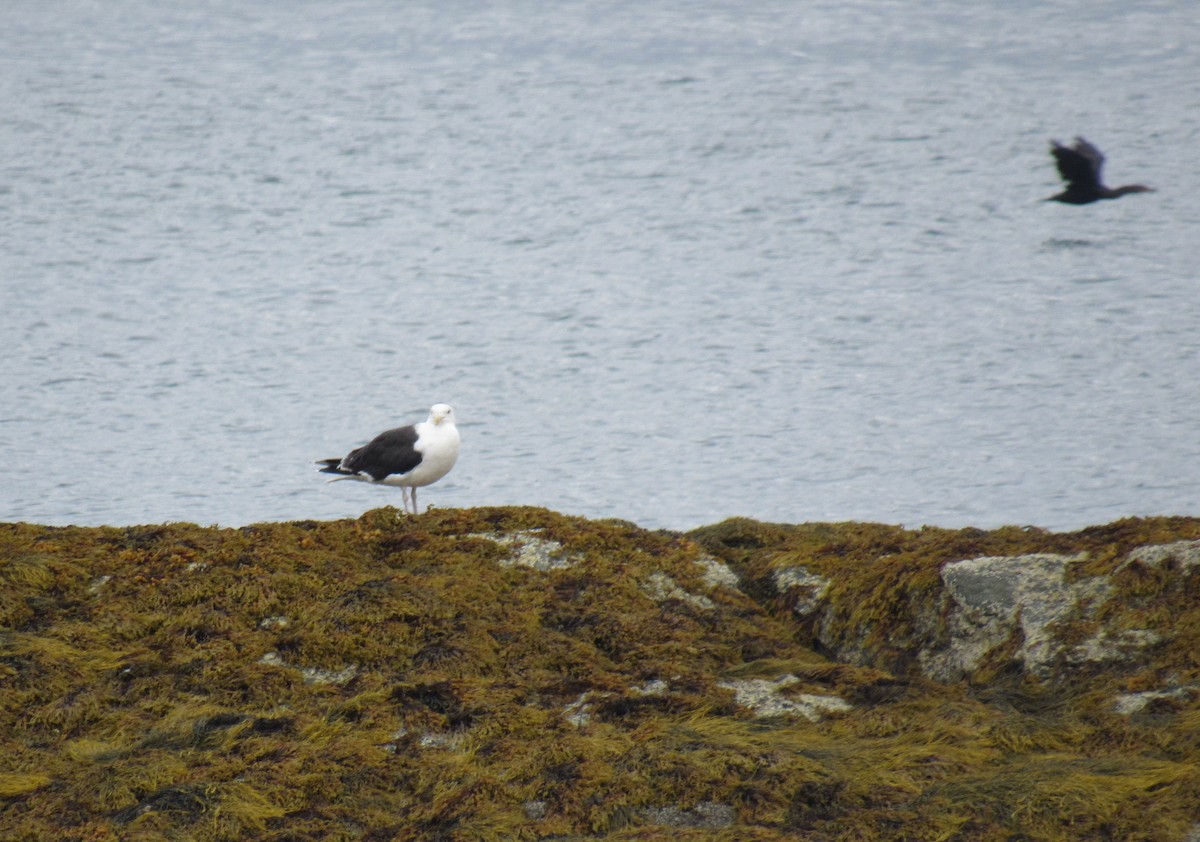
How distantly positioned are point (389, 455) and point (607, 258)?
38.7 ft

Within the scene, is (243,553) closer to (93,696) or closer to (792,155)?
(93,696)

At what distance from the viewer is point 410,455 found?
7.92 metres

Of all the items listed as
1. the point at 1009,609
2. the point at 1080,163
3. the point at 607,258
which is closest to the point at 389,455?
the point at 1009,609

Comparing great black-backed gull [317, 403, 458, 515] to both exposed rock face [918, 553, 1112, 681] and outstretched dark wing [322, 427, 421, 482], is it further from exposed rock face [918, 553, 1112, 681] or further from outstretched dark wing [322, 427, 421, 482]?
exposed rock face [918, 553, 1112, 681]

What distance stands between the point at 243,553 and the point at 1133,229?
57.1 ft


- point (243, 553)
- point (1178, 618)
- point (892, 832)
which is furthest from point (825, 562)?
point (243, 553)

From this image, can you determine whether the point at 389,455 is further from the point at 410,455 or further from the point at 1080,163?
the point at 1080,163

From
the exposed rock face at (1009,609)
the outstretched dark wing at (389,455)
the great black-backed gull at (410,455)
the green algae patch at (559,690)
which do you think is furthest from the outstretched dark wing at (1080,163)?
the exposed rock face at (1009,609)

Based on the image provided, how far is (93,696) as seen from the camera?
15.1 ft

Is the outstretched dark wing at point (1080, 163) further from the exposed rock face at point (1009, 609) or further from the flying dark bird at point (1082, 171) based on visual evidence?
the exposed rock face at point (1009, 609)

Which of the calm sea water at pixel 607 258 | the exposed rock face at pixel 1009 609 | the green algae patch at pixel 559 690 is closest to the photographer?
the green algae patch at pixel 559 690

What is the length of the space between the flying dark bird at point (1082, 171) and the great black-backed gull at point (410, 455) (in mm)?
6793

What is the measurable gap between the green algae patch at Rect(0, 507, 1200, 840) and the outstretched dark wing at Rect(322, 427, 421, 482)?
1.72m

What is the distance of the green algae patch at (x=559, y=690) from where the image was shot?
3.97m
